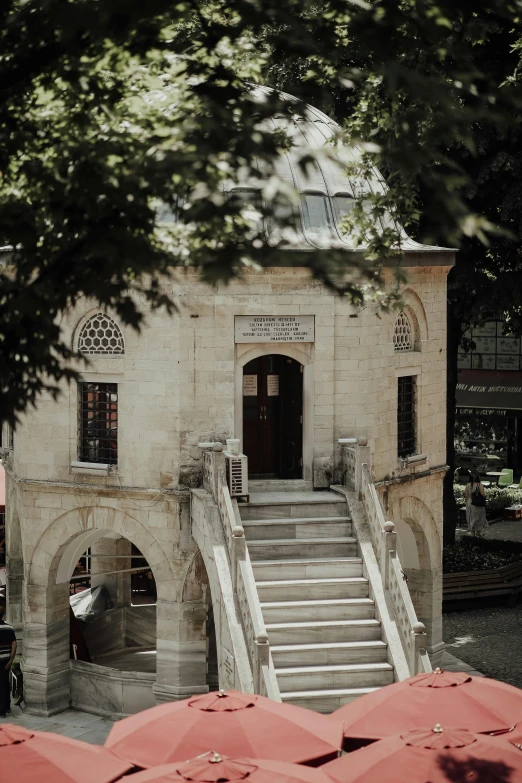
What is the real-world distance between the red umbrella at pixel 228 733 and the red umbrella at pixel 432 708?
1.33 feet

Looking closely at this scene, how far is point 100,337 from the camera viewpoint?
23047 millimetres

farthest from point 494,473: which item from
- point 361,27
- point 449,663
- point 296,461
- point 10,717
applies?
point 361,27

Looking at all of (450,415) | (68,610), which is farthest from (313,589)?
(450,415)

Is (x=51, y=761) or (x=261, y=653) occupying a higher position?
(x=261, y=653)

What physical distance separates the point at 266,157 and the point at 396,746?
24.3ft

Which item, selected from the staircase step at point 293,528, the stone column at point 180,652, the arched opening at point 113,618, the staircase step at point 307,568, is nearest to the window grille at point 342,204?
the staircase step at point 293,528

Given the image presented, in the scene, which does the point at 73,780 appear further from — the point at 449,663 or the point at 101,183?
the point at 449,663

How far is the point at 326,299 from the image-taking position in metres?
22.5

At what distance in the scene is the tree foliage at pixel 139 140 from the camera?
1023 centimetres

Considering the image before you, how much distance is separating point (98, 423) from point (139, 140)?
12.8m

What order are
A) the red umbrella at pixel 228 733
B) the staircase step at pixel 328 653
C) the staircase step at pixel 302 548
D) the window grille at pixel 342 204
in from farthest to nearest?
the window grille at pixel 342 204 → the staircase step at pixel 302 548 → the staircase step at pixel 328 653 → the red umbrella at pixel 228 733

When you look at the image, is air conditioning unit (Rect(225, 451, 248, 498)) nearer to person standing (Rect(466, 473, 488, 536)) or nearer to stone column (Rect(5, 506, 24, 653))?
stone column (Rect(5, 506, 24, 653))

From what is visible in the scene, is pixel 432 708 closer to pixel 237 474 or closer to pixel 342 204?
pixel 237 474

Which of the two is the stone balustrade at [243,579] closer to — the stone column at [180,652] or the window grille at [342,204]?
the stone column at [180,652]
